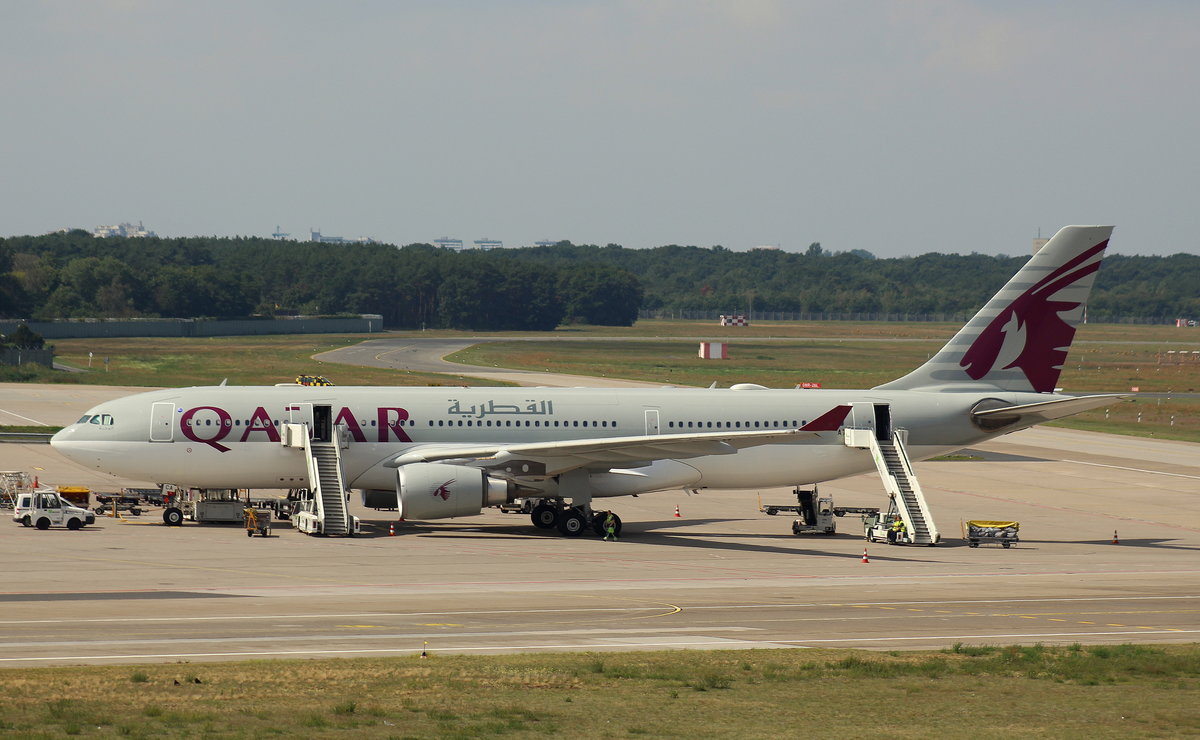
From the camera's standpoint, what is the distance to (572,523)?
1804 inches

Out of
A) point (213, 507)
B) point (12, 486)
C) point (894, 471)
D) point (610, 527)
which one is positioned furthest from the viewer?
point (12, 486)

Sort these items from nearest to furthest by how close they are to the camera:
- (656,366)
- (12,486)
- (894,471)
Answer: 1. (894,471)
2. (12,486)
3. (656,366)

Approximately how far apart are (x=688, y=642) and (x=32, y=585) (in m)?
16.0

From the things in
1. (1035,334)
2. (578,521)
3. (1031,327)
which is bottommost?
(578,521)

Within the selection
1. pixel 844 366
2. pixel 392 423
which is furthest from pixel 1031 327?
pixel 844 366

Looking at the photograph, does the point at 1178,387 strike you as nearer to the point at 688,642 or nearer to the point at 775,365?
the point at 775,365

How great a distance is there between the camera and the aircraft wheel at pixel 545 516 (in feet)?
153

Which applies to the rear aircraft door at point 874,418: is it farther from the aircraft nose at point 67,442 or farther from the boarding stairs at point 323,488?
the aircraft nose at point 67,442

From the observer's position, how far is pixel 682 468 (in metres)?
47.2

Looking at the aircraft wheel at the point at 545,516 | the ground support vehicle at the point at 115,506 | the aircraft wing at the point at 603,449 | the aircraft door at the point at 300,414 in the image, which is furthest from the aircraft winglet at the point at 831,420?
the ground support vehicle at the point at 115,506

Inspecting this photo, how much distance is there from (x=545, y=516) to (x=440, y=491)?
4517 mm

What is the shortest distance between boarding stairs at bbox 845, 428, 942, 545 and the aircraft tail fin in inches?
117

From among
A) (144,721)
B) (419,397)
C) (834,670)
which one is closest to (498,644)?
(834,670)

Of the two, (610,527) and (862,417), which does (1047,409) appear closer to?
(862,417)
